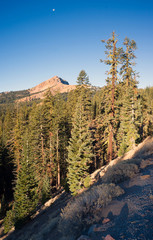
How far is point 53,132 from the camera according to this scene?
28.3 meters

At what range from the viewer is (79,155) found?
17266mm

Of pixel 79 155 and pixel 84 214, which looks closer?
pixel 84 214

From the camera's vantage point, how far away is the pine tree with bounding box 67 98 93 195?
1685 cm

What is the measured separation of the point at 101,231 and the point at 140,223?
106 centimetres

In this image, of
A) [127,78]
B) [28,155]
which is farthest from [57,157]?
[127,78]

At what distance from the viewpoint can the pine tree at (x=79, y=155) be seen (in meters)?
16.9

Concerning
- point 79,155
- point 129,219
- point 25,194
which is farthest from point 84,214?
point 25,194

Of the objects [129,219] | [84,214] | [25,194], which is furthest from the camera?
[25,194]

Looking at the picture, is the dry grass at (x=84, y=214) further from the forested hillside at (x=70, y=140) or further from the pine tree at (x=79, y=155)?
the pine tree at (x=79, y=155)

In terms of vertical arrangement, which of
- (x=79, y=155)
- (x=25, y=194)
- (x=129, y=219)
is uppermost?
(x=129, y=219)

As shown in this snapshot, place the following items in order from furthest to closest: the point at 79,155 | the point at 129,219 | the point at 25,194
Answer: the point at 25,194
the point at 79,155
the point at 129,219

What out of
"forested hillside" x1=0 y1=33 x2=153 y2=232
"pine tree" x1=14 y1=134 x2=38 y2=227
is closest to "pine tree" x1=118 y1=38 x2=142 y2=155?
"forested hillside" x1=0 y1=33 x2=153 y2=232

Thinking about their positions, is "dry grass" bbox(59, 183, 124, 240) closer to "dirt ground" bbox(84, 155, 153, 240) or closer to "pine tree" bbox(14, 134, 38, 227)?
"dirt ground" bbox(84, 155, 153, 240)

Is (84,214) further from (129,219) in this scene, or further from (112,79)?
(112,79)
